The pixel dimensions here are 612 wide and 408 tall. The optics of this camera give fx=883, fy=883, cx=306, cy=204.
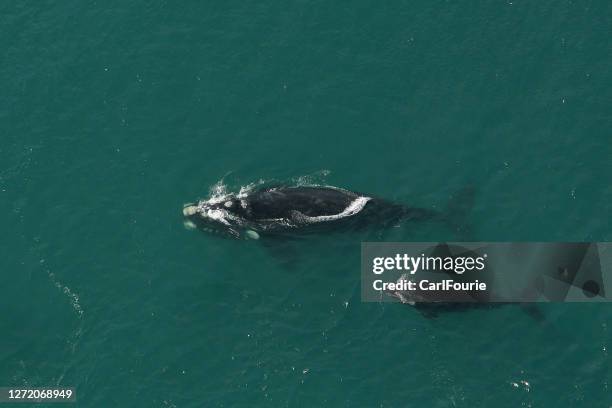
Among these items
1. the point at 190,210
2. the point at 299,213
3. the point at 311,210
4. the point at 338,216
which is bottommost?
the point at 338,216

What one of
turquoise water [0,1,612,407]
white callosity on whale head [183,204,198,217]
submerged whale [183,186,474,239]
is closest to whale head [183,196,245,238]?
submerged whale [183,186,474,239]

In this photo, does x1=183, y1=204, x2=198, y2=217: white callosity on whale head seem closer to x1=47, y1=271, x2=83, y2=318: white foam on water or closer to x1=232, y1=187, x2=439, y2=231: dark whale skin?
x1=232, y1=187, x2=439, y2=231: dark whale skin

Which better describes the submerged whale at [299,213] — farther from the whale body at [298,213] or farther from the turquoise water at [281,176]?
the turquoise water at [281,176]

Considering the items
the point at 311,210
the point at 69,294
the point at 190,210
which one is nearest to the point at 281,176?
the point at 311,210

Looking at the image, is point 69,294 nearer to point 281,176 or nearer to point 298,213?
point 298,213

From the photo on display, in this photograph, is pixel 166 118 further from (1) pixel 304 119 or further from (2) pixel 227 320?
(2) pixel 227 320

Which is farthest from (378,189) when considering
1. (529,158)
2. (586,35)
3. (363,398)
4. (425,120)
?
(586,35)
